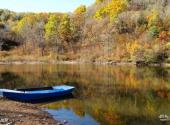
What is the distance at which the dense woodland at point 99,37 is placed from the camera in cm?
10285

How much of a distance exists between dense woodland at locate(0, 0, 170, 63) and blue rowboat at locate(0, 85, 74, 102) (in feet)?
185

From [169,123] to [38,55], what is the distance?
91654 mm

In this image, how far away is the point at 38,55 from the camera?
114m

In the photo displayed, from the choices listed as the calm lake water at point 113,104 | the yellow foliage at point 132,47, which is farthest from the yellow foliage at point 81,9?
the calm lake water at point 113,104

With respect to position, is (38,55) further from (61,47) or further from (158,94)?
(158,94)

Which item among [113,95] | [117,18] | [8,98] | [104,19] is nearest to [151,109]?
[113,95]

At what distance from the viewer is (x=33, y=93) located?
3425 cm

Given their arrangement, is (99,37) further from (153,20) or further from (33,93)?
(33,93)

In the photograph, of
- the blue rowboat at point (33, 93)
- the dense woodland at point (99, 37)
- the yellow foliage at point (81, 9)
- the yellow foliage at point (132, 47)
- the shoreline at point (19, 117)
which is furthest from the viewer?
the yellow foliage at point (81, 9)

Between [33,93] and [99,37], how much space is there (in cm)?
9358

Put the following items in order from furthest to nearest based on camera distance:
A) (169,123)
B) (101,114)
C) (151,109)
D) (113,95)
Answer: (113,95) → (151,109) → (101,114) → (169,123)

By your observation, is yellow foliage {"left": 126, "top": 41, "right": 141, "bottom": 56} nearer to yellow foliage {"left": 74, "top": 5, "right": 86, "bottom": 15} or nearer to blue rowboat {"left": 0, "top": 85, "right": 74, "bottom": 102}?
blue rowboat {"left": 0, "top": 85, "right": 74, "bottom": 102}

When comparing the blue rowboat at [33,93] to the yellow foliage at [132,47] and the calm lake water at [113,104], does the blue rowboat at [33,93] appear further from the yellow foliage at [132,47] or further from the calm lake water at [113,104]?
the yellow foliage at [132,47]

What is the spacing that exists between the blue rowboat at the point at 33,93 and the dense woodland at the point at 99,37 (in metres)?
56.4
